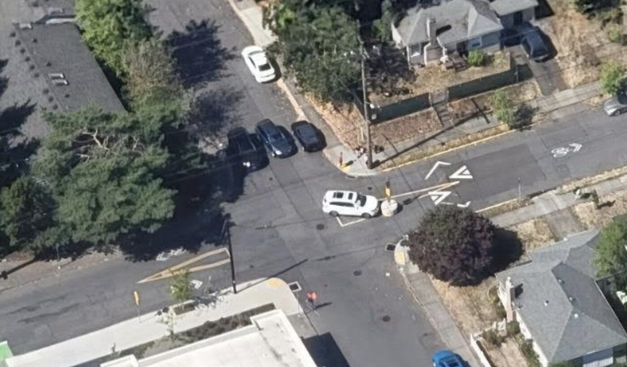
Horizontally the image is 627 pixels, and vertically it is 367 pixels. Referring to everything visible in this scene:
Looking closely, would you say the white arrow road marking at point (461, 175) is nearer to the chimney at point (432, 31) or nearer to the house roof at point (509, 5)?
the chimney at point (432, 31)

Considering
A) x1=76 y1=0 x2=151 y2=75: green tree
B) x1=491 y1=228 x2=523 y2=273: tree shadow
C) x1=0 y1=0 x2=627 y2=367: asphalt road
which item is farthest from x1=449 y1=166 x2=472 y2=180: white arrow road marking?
x1=76 y1=0 x2=151 y2=75: green tree

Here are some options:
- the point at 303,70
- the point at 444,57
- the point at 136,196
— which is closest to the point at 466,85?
the point at 444,57

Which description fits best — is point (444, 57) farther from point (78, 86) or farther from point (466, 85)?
point (78, 86)

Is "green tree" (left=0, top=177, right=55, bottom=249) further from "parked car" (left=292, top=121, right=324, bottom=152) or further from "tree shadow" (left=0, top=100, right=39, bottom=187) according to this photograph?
"parked car" (left=292, top=121, right=324, bottom=152)

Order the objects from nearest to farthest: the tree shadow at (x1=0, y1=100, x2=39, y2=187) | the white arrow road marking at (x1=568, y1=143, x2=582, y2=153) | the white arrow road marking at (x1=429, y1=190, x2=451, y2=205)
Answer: the tree shadow at (x1=0, y1=100, x2=39, y2=187) → the white arrow road marking at (x1=429, y1=190, x2=451, y2=205) → the white arrow road marking at (x1=568, y1=143, x2=582, y2=153)

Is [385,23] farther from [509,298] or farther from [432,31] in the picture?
[509,298]

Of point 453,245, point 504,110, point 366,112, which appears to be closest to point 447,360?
point 453,245
